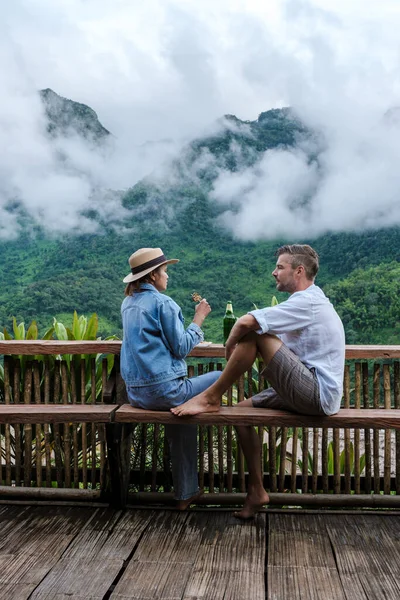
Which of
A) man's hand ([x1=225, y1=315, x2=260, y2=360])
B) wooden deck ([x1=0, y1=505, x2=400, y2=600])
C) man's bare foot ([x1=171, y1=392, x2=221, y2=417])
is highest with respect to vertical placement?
man's hand ([x1=225, y1=315, x2=260, y2=360])

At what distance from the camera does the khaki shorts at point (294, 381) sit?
257 cm

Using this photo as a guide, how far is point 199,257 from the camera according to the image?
1566 inches

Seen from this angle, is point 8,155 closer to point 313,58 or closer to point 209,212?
point 209,212

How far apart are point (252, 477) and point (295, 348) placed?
64 cm

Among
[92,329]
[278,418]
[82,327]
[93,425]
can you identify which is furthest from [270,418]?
[82,327]

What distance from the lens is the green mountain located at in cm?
3066

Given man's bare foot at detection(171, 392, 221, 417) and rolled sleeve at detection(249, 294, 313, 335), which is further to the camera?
man's bare foot at detection(171, 392, 221, 417)

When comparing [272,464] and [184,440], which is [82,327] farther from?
[272,464]

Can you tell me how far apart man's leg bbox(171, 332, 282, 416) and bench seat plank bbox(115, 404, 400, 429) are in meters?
0.04

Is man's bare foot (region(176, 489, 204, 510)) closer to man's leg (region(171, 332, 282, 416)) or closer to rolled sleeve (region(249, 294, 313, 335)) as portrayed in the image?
man's leg (region(171, 332, 282, 416))

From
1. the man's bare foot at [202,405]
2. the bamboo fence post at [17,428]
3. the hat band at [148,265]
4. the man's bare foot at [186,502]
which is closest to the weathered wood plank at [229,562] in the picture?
the man's bare foot at [186,502]

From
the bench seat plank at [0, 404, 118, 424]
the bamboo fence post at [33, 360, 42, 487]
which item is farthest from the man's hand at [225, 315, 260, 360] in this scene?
the bamboo fence post at [33, 360, 42, 487]

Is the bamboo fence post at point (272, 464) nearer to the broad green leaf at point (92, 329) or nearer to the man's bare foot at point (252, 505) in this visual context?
the man's bare foot at point (252, 505)

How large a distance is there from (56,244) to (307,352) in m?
44.7
